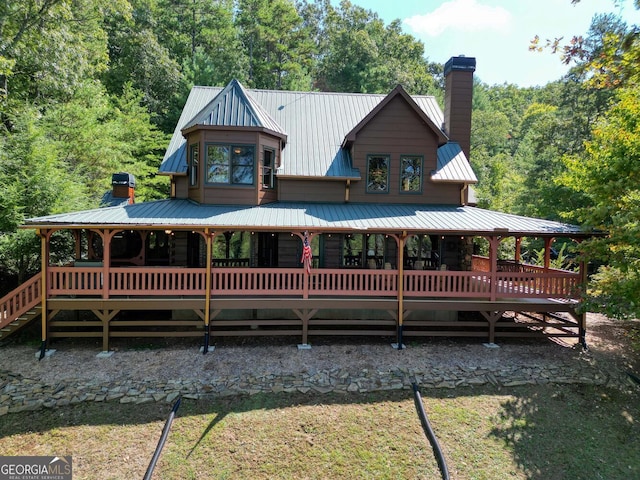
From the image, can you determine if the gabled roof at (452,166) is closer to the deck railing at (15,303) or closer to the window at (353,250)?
the window at (353,250)

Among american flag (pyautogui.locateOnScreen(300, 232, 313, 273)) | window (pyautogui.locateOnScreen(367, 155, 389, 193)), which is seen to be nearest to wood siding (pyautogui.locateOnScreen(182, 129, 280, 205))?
american flag (pyautogui.locateOnScreen(300, 232, 313, 273))

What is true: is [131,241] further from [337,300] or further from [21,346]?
[337,300]

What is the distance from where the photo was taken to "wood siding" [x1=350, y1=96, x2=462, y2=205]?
1356cm

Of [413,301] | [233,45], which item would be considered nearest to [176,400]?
[413,301]

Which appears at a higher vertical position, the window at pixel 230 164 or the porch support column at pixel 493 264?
the window at pixel 230 164

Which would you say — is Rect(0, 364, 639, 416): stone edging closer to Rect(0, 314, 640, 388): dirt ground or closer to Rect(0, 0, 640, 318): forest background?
Rect(0, 314, 640, 388): dirt ground

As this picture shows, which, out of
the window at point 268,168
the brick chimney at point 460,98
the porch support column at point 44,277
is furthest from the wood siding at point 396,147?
the porch support column at point 44,277

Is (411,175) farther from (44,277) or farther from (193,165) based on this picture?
(44,277)

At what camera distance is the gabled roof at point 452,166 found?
1357 centimetres

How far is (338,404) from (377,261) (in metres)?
6.45

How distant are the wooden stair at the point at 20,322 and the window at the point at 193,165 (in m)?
6.22

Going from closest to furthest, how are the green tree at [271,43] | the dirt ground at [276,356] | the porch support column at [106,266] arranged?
the dirt ground at [276,356], the porch support column at [106,266], the green tree at [271,43]

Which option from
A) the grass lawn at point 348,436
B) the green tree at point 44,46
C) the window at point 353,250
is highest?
the green tree at point 44,46

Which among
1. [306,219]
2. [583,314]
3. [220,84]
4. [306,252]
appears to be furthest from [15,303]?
[220,84]
